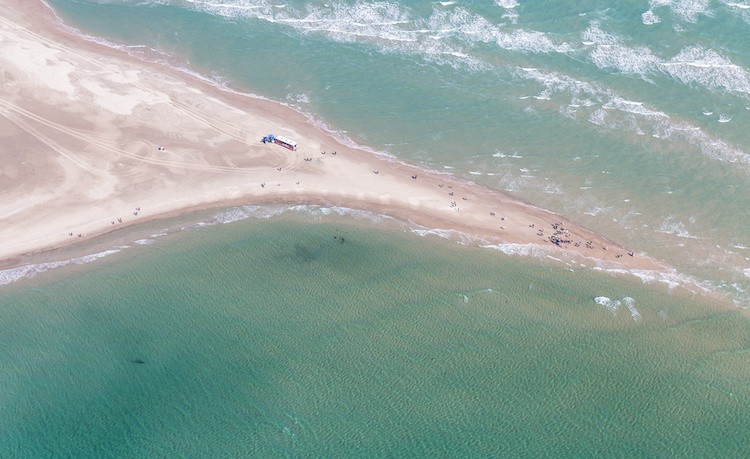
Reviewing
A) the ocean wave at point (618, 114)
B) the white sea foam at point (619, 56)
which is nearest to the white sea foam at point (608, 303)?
the ocean wave at point (618, 114)

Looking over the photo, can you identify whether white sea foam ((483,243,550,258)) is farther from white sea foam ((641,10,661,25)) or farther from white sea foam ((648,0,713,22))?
white sea foam ((648,0,713,22))

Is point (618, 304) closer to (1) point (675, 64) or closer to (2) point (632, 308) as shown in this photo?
(2) point (632, 308)

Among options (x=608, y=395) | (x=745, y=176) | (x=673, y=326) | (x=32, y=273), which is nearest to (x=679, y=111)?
(x=745, y=176)

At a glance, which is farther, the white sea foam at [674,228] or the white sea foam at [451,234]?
the white sea foam at [674,228]

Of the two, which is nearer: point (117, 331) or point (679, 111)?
point (117, 331)

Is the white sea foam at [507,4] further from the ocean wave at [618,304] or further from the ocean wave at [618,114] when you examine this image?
the ocean wave at [618,304]

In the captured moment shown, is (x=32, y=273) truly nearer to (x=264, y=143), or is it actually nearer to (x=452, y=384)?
(x=264, y=143)
